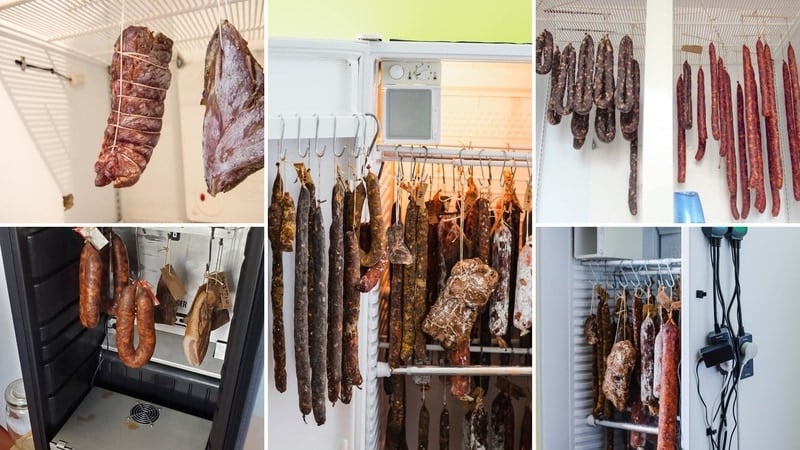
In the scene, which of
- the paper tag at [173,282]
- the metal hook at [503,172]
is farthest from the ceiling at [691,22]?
the paper tag at [173,282]

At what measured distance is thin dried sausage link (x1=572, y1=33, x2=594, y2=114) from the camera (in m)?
1.07

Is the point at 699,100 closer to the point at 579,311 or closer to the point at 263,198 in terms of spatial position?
the point at 579,311

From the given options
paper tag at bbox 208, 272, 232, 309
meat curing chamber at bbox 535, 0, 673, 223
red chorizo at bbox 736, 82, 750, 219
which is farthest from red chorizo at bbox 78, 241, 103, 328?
red chorizo at bbox 736, 82, 750, 219

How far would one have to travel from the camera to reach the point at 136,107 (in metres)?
1.01

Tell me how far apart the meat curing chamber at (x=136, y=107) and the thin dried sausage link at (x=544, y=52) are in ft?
1.62

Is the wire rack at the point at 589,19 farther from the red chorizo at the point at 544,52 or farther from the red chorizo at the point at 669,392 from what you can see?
the red chorizo at the point at 669,392

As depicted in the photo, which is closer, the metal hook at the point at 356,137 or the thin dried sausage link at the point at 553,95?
the thin dried sausage link at the point at 553,95

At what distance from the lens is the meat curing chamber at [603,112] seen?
1.06 metres

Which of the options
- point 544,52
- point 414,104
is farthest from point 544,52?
point 414,104

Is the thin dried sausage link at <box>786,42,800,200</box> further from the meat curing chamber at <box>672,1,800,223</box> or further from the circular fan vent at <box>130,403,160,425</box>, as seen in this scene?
the circular fan vent at <box>130,403,160,425</box>

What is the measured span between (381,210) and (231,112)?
366 mm

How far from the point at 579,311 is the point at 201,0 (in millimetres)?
917

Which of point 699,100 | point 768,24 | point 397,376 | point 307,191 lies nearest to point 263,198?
point 307,191

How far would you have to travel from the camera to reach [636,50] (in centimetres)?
109
